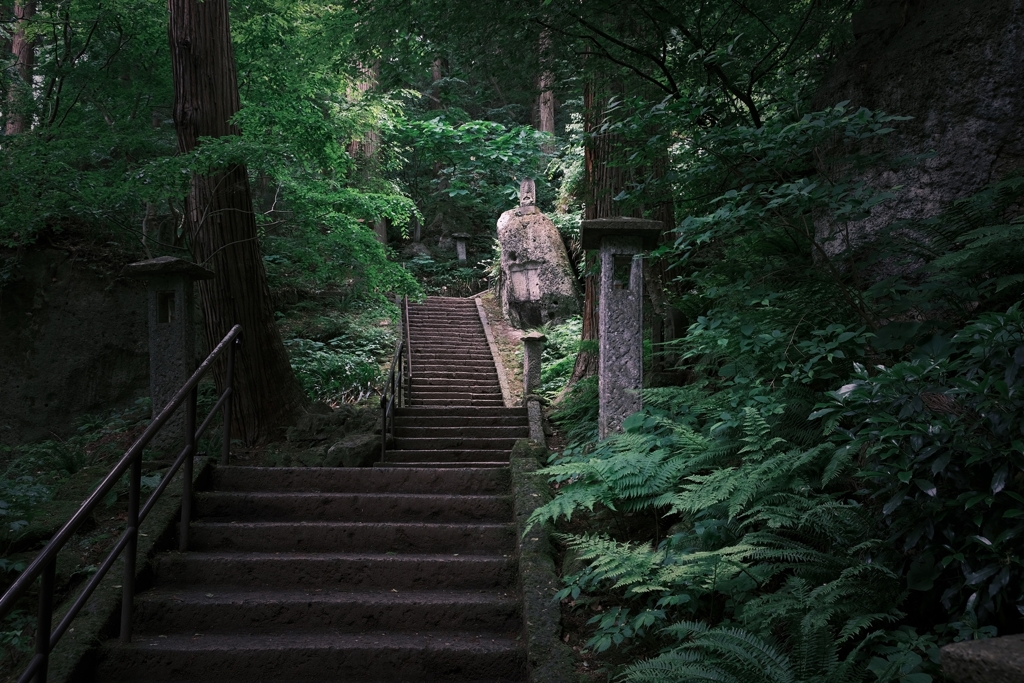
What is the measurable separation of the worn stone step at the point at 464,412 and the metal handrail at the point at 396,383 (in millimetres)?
334

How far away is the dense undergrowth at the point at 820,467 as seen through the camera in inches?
93.7

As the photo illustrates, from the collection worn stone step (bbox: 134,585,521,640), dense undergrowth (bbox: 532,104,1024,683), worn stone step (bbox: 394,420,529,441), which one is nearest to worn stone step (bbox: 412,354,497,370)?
worn stone step (bbox: 394,420,529,441)

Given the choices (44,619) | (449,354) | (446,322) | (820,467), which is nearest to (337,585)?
(44,619)

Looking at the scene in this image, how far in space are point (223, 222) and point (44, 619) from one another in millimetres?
5711

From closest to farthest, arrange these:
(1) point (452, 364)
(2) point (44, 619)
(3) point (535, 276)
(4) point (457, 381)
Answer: (2) point (44, 619)
(4) point (457, 381)
(1) point (452, 364)
(3) point (535, 276)

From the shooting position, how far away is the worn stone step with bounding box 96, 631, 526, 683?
10.1ft

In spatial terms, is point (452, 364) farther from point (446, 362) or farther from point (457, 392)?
point (457, 392)

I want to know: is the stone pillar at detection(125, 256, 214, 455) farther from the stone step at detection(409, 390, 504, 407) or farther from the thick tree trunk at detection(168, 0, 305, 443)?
the stone step at detection(409, 390, 504, 407)

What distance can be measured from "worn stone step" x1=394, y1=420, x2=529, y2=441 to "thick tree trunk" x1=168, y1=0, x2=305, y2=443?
1.94 metres

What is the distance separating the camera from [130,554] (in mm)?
3268

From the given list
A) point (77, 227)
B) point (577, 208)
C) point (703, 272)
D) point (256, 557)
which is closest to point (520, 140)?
point (577, 208)

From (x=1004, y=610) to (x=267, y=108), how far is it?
8.09 metres

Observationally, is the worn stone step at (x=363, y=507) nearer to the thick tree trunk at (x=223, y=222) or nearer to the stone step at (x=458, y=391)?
the thick tree trunk at (x=223, y=222)

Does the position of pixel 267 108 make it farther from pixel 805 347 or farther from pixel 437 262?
pixel 437 262
